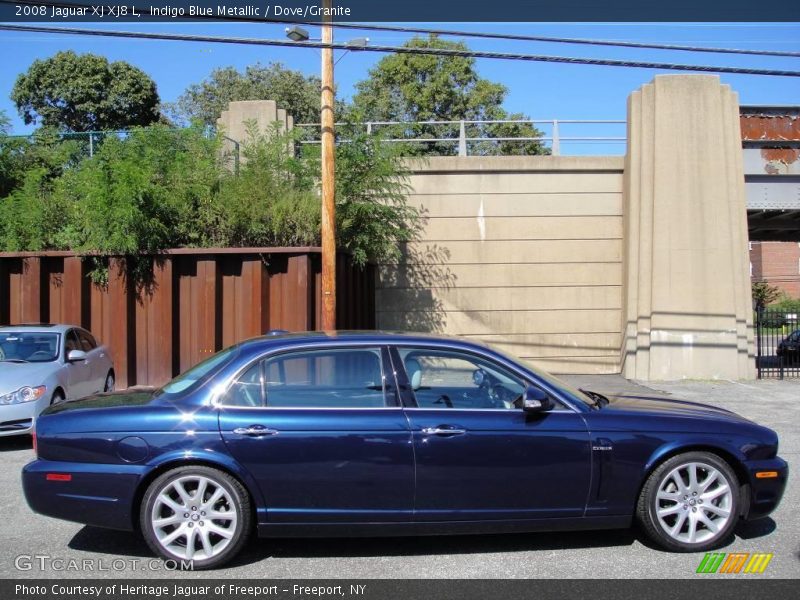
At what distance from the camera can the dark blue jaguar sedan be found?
4652 mm

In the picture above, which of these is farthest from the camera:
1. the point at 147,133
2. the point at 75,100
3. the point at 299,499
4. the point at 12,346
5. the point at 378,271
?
the point at 75,100

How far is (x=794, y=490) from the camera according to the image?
22.1 feet

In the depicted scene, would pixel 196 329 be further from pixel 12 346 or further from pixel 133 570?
pixel 133 570

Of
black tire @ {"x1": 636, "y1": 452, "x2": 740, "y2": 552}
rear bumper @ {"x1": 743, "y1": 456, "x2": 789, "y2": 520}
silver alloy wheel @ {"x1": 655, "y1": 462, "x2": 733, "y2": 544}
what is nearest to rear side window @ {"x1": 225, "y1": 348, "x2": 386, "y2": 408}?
black tire @ {"x1": 636, "y1": 452, "x2": 740, "y2": 552}

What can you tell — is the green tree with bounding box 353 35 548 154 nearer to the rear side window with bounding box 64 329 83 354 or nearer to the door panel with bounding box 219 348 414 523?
the rear side window with bounding box 64 329 83 354

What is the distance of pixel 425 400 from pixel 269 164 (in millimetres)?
9672

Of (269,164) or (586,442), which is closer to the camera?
(586,442)

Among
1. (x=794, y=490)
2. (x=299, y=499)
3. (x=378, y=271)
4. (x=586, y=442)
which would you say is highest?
(x=378, y=271)

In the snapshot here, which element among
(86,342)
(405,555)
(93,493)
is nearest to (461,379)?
Answer: (405,555)

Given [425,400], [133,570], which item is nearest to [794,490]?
[425,400]

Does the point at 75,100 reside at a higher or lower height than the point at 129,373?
higher

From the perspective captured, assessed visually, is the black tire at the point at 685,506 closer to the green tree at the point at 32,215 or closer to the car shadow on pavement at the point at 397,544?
the car shadow on pavement at the point at 397,544

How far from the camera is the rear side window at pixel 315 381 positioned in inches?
191
